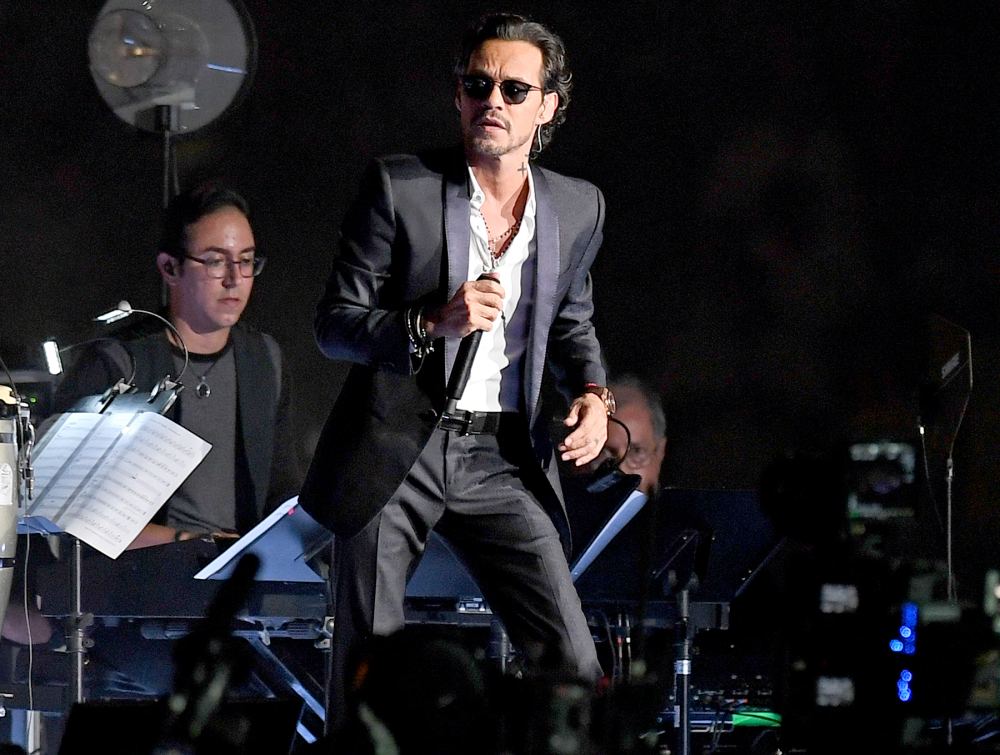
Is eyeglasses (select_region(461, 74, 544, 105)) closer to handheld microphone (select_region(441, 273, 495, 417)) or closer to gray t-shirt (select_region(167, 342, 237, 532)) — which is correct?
handheld microphone (select_region(441, 273, 495, 417))

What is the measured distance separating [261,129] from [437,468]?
3.78 metres

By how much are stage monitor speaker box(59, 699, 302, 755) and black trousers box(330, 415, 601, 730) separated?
0.66ft

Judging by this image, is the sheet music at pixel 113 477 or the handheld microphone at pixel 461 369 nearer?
the handheld microphone at pixel 461 369

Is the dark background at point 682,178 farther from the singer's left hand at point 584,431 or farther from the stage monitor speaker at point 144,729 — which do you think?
the stage monitor speaker at point 144,729

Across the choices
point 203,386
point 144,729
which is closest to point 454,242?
point 144,729

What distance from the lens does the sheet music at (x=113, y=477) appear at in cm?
398

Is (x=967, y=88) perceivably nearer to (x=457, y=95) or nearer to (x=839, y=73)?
(x=839, y=73)

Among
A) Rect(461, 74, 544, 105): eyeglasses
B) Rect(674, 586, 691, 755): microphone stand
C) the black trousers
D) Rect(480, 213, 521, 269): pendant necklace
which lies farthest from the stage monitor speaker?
Rect(674, 586, 691, 755): microphone stand

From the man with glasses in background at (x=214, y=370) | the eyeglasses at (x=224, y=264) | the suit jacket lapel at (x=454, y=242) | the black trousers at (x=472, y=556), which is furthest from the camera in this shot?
the eyeglasses at (x=224, y=264)

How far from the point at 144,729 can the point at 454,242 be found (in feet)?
3.74

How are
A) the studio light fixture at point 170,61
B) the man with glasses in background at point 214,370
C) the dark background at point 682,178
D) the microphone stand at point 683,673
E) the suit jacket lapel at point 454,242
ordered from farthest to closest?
1. the dark background at point 682,178
2. the studio light fixture at point 170,61
3. the man with glasses in background at point 214,370
4. the microphone stand at point 683,673
5. the suit jacket lapel at point 454,242

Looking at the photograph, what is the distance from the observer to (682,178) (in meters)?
6.61

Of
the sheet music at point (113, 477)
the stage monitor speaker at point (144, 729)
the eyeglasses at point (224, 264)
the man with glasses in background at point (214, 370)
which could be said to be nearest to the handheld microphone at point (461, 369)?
the stage monitor speaker at point (144, 729)

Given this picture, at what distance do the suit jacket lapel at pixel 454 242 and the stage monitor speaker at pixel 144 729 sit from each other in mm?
789
